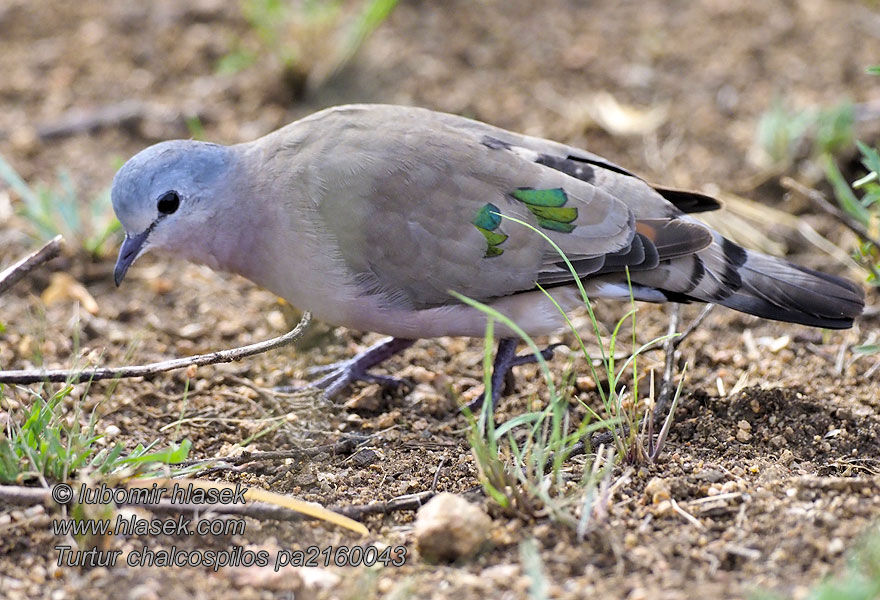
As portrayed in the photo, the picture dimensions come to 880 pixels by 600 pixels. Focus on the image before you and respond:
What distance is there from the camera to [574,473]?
11.4 ft

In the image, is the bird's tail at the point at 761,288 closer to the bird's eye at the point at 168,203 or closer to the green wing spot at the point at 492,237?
the green wing spot at the point at 492,237

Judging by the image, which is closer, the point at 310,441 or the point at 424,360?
the point at 310,441

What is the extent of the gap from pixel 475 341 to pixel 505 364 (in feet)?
1.80

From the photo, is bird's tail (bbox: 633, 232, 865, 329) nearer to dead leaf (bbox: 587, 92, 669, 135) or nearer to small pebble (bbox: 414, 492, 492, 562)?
small pebble (bbox: 414, 492, 492, 562)

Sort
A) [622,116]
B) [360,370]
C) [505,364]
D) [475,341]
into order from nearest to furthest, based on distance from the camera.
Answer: [505,364], [360,370], [475,341], [622,116]

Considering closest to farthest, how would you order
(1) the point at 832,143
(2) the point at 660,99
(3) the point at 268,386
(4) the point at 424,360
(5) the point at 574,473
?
(5) the point at 574,473 < (3) the point at 268,386 < (4) the point at 424,360 < (1) the point at 832,143 < (2) the point at 660,99

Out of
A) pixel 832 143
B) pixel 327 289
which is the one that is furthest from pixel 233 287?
pixel 832 143

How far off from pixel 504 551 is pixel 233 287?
271 centimetres

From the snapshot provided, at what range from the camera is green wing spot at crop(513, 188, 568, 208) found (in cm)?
398

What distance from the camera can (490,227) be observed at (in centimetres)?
396

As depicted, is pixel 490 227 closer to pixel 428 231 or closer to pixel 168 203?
pixel 428 231

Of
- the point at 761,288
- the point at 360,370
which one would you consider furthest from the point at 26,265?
the point at 761,288

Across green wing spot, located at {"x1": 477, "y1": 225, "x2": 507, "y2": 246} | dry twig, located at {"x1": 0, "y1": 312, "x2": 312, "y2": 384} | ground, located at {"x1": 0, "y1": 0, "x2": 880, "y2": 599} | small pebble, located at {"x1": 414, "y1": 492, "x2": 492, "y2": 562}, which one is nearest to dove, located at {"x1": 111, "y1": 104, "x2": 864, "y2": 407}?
green wing spot, located at {"x1": 477, "y1": 225, "x2": 507, "y2": 246}

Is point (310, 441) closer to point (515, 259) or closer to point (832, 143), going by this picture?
point (515, 259)
